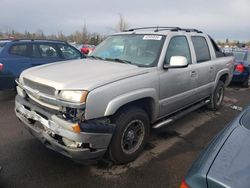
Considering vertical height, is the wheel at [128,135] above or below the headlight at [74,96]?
below

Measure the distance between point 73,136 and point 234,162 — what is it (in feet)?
5.42

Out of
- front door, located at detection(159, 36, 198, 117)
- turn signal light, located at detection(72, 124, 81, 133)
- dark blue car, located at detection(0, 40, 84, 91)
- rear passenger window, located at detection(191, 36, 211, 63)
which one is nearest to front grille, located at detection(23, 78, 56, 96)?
turn signal light, located at detection(72, 124, 81, 133)

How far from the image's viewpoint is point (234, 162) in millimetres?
1613

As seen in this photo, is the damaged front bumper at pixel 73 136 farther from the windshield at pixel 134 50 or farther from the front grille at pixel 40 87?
the windshield at pixel 134 50

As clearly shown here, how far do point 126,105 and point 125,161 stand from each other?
2.63 ft

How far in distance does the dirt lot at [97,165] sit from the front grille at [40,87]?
104cm

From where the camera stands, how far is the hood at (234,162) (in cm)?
144

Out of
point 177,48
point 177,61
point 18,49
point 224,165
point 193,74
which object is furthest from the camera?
point 18,49

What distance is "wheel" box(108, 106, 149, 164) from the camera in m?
3.08

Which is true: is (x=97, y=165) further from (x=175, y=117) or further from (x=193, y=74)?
(x=193, y=74)

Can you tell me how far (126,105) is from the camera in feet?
10.5

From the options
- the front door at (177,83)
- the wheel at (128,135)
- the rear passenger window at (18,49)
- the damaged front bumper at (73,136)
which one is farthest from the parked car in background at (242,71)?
the damaged front bumper at (73,136)

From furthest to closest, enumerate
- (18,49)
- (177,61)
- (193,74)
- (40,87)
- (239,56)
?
(239,56) → (18,49) → (193,74) → (177,61) → (40,87)

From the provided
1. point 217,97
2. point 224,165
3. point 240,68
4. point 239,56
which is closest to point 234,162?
point 224,165
